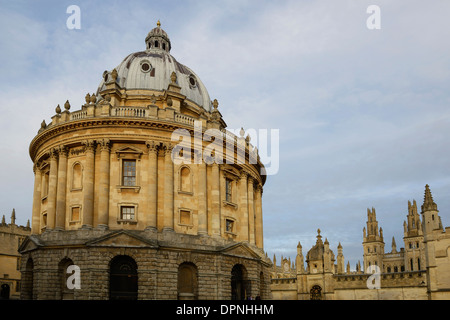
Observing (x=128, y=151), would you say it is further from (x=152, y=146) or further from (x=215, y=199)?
(x=215, y=199)

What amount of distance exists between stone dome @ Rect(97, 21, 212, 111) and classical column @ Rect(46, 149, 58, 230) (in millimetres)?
9735

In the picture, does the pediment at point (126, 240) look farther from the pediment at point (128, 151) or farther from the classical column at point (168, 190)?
the pediment at point (128, 151)

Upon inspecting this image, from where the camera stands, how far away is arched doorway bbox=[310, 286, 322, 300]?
6028cm

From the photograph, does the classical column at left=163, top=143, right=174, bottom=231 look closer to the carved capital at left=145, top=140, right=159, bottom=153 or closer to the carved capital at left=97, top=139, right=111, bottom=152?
the carved capital at left=145, top=140, right=159, bottom=153

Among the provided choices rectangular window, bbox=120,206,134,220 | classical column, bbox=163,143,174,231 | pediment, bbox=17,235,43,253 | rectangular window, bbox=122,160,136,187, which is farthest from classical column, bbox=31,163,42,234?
classical column, bbox=163,143,174,231

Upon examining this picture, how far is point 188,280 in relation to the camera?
122ft

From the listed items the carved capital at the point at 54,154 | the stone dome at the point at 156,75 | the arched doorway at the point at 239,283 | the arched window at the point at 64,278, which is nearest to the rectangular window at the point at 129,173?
the carved capital at the point at 54,154

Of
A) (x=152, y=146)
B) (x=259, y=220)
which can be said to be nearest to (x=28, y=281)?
(x=152, y=146)

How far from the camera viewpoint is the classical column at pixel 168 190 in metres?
37.4

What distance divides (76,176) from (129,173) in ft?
14.5

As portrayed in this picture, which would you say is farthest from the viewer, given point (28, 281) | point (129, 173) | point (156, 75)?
point (156, 75)

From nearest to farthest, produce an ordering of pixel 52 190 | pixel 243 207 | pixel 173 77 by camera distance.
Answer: pixel 52 190
pixel 243 207
pixel 173 77
